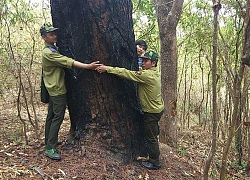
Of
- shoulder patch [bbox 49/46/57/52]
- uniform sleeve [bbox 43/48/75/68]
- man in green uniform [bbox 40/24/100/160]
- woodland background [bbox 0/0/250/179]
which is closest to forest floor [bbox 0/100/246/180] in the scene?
woodland background [bbox 0/0/250/179]

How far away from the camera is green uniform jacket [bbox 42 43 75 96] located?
→ 3801 mm

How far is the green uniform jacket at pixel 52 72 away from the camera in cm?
380

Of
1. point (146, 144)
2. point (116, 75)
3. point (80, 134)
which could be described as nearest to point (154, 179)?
point (146, 144)

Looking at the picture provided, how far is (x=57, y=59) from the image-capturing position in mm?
3750

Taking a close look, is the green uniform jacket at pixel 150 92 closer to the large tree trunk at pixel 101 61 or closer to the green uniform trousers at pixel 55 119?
the large tree trunk at pixel 101 61

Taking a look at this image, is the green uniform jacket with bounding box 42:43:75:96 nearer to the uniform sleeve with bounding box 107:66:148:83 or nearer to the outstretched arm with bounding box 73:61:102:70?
the outstretched arm with bounding box 73:61:102:70

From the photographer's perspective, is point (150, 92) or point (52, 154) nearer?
point (52, 154)

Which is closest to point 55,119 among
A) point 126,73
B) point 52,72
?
point 52,72

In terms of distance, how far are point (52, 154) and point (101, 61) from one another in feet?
4.74

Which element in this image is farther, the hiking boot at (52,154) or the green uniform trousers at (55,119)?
the green uniform trousers at (55,119)

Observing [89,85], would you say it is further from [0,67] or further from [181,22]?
[181,22]

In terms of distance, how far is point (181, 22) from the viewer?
27.7 feet

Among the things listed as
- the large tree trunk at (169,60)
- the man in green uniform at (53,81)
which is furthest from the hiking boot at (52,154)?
the large tree trunk at (169,60)

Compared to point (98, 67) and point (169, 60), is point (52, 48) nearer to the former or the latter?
point (98, 67)
